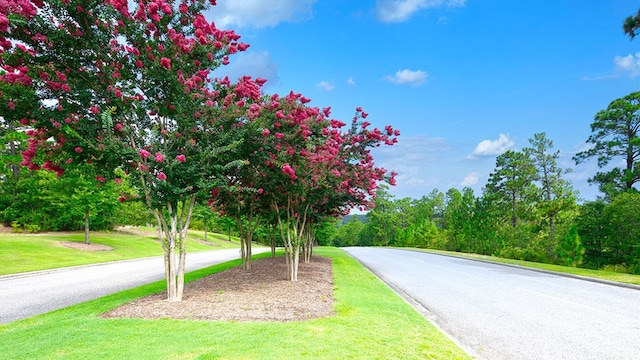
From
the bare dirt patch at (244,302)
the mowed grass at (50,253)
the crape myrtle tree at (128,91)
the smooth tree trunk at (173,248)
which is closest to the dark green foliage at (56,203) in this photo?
the mowed grass at (50,253)

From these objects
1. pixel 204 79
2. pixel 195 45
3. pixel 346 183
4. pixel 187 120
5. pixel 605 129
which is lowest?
pixel 346 183

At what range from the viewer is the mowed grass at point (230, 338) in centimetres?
476

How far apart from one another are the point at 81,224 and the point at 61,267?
2472 cm

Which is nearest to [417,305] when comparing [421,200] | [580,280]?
[580,280]

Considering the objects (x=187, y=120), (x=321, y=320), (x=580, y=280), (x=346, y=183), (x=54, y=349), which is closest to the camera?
(x=54, y=349)

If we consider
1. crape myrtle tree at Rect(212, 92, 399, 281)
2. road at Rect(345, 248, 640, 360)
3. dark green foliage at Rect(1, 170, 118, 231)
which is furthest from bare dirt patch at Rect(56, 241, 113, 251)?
road at Rect(345, 248, 640, 360)

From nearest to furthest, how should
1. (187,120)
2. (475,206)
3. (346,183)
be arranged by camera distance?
(187,120), (346,183), (475,206)

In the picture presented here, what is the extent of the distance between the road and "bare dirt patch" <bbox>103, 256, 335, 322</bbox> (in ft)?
8.40

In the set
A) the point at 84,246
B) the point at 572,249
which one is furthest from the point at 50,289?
the point at 572,249

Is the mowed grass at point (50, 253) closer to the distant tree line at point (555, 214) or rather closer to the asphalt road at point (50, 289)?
the asphalt road at point (50, 289)

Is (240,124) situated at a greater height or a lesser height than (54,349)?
greater

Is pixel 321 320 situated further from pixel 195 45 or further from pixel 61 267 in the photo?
pixel 61 267

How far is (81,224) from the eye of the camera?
134 feet

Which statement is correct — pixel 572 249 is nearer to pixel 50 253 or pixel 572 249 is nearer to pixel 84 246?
pixel 50 253
